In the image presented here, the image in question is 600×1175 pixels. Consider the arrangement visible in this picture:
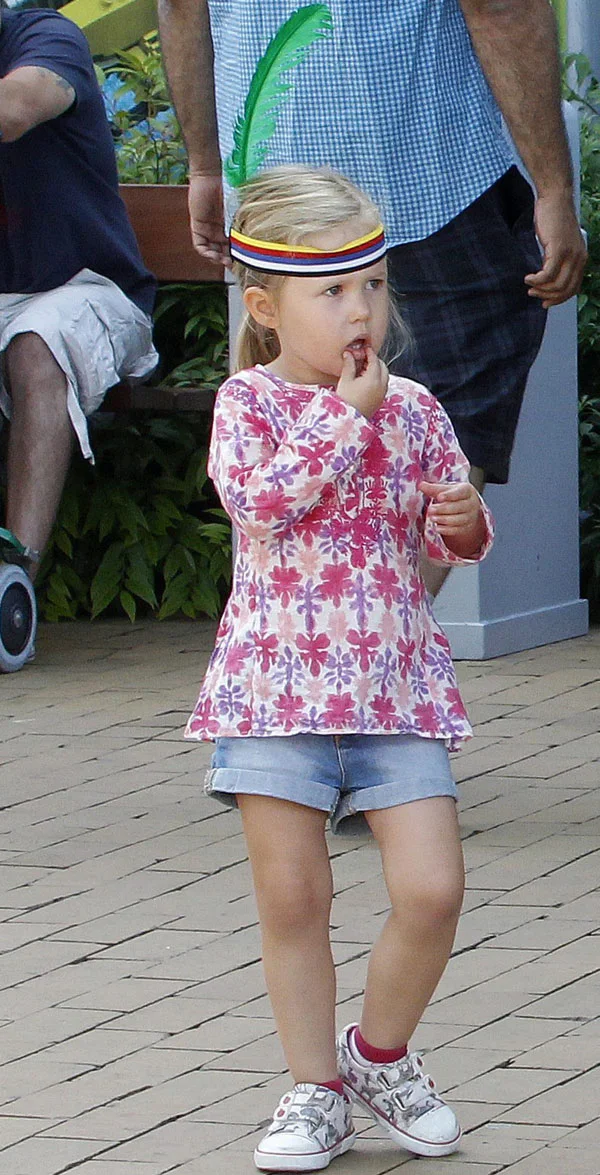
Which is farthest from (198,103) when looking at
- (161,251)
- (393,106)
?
(161,251)

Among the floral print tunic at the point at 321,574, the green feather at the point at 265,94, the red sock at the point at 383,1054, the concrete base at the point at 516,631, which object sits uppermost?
the green feather at the point at 265,94

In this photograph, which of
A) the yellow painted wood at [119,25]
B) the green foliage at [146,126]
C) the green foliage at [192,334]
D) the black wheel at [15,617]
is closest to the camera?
the black wheel at [15,617]

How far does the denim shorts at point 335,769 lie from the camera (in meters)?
2.98

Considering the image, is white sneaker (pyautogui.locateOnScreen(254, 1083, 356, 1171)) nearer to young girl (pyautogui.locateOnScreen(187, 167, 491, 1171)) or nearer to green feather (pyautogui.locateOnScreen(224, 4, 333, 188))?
young girl (pyautogui.locateOnScreen(187, 167, 491, 1171))

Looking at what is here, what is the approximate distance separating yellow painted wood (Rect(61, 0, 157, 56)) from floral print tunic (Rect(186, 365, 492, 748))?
732 centimetres

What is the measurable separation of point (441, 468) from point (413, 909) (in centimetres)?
59

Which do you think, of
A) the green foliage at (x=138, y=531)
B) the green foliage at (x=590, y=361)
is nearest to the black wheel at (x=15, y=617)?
the green foliage at (x=138, y=531)

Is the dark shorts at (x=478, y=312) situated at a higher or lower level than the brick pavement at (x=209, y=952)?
higher

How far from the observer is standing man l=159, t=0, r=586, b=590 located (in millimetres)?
4133

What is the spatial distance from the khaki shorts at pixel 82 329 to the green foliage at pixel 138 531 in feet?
1.52

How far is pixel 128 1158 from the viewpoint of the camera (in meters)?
2.97

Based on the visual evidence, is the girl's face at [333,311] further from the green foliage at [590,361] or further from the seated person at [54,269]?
the green foliage at [590,361]

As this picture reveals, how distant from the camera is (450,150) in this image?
4242mm

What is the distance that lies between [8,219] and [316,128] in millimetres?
2587
